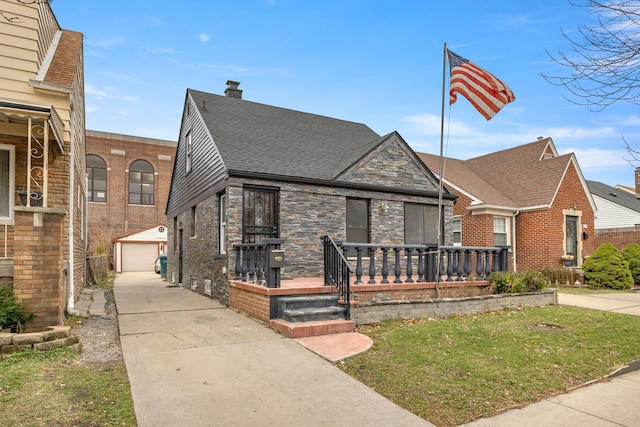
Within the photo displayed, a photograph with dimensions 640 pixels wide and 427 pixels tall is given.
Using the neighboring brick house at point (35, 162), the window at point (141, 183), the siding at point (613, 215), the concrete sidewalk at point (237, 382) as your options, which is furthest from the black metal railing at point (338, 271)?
the window at point (141, 183)

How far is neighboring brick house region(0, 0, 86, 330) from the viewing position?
602 cm

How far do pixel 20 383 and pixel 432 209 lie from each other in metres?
11.8

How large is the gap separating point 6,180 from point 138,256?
79.7ft

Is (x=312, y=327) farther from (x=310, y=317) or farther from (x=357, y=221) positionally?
(x=357, y=221)

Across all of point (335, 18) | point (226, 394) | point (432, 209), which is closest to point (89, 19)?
point (226, 394)

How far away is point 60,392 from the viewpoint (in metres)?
4.25

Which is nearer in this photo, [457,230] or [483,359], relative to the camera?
[483,359]

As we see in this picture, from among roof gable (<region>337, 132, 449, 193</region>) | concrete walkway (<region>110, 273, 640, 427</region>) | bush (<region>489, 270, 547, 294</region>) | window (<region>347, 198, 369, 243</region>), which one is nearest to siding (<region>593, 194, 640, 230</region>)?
roof gable (<region>337, 132, 449, 193</region>)

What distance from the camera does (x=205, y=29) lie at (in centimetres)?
1091

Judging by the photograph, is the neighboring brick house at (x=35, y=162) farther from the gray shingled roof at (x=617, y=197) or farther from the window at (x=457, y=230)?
the gray shingled roof at (x=617, y=197)

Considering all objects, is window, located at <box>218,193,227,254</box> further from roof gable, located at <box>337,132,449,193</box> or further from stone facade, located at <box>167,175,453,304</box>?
roof gable, located at <box>337,132,449,193</box>

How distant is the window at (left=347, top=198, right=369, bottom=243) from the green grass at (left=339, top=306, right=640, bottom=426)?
428 centimetres

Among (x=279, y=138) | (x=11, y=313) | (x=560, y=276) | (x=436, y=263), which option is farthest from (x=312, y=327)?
(x=560, y=276)

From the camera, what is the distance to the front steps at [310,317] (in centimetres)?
689
